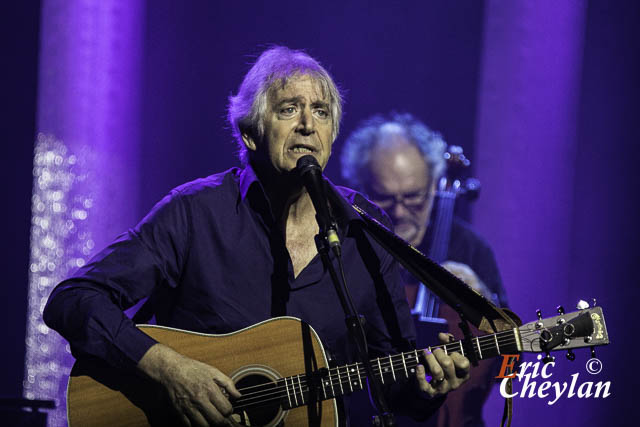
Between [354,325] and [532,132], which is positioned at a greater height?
[532,132]

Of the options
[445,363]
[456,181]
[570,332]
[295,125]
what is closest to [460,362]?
[445,363]

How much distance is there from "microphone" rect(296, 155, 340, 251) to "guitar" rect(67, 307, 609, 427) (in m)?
0.47

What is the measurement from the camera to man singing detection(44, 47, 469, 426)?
2305 millimetres

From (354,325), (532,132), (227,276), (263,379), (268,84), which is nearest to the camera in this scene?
(354,325)

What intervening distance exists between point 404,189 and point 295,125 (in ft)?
6.36

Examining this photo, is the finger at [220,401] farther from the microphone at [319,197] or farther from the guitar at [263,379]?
the microphone at [319,197]

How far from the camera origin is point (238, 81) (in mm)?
5273

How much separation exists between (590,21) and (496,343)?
12.6 feet

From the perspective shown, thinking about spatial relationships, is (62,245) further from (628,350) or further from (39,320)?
(628,350)

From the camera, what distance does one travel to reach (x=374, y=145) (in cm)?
471

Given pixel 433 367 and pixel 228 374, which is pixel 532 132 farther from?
pixel 228 374

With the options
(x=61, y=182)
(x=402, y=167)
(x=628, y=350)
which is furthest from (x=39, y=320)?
(x=628, y=350)

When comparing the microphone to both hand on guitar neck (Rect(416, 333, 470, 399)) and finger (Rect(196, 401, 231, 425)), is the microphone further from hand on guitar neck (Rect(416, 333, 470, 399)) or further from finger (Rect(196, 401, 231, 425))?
finger (Rect(196, 401, 231, 425))

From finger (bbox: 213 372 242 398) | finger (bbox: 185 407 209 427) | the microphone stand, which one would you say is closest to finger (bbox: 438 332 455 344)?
the microphone stand
